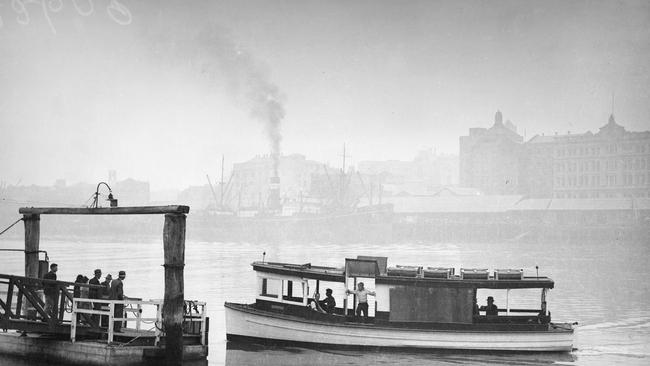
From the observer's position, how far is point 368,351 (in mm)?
22422

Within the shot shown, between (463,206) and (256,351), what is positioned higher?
(463,206)

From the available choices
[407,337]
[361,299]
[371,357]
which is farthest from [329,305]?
[407,337]

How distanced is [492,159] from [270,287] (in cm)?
13849

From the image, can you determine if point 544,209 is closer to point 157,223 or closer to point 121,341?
point 157,223

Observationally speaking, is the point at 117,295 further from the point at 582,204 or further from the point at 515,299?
the point at 582,204

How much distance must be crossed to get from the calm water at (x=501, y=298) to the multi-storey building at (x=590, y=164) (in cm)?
2106

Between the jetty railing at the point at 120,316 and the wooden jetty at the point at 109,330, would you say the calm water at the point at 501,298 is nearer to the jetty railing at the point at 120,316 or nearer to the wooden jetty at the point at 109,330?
the wooden jetty at the point at 109,330

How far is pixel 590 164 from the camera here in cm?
13388

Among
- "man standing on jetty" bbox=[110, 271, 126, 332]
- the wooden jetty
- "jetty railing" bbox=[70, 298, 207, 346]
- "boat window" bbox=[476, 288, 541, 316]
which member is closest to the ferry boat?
"jetty railing" bbox=[70, 298, 207, 346]

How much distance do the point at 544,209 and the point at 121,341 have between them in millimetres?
113448

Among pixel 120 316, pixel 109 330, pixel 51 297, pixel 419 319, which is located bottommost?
pixel 419 319

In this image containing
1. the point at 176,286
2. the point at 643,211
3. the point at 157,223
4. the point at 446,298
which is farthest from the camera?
the point at 157,223

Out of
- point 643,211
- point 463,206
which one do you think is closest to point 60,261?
point 463,206

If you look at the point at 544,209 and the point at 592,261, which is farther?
the point at 544,209
